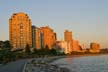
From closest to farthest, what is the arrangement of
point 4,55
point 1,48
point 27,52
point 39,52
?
1. point 4,55
2. point 1,48
3. point 27,52
4. point 39,52

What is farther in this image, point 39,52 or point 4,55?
point 39,52

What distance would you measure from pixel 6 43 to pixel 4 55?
26332mm

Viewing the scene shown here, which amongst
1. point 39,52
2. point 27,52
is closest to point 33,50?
point 39,52

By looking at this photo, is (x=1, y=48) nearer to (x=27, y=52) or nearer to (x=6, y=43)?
(x=6, y=43)

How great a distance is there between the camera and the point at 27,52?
578ft

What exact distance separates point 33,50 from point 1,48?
200 ft

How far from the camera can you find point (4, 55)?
389 feet

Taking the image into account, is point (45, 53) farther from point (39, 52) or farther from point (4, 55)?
point (4, 55)

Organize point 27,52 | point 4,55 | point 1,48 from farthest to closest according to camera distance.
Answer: point 27,52 < point 1,48 < point 4,55

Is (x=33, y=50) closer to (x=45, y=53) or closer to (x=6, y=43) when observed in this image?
(x=45, y=53)

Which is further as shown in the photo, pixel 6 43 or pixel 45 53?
pixel 45 53

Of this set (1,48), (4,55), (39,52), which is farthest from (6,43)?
(39,52)

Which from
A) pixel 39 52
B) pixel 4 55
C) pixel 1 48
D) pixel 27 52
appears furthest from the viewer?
pixel 39 52

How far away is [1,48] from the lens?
13738 cm
